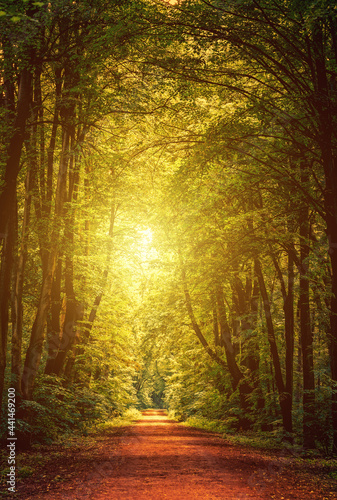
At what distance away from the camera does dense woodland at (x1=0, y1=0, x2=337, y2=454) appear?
8.44 m

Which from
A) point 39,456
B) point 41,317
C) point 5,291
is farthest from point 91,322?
point 5,291

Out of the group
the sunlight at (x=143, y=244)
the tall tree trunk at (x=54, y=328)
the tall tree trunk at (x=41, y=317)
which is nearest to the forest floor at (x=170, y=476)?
the tall tree trunk at (x=41, y=317)

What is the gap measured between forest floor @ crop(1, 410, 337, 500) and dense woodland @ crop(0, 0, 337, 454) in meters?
1.82

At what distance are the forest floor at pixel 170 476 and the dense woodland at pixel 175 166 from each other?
1.82 meters

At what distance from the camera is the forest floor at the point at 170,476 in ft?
20.3

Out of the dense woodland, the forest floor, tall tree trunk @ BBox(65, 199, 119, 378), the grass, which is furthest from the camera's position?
tall tree trunk @ BBox(65, 199, 119, 378)

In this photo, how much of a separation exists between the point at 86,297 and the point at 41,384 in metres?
4.87

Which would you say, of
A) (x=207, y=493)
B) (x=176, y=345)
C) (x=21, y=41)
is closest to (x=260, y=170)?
(x=21, y=41)

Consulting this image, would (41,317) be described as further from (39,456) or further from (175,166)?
(175,166)

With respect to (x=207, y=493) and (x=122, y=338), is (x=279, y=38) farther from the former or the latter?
(x=122, y=338)

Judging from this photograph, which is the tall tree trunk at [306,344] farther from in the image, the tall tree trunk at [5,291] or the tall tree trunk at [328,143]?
the tall tree trunk at [5,291]

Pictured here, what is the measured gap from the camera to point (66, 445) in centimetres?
1179

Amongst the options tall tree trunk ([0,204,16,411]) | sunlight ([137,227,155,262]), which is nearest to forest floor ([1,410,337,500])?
tall tree trunk ([0,204,16,411])

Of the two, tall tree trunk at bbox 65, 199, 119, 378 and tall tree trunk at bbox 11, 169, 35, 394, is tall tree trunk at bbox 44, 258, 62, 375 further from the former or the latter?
tall tree trunk at bbox 11, 169, 35, 394
